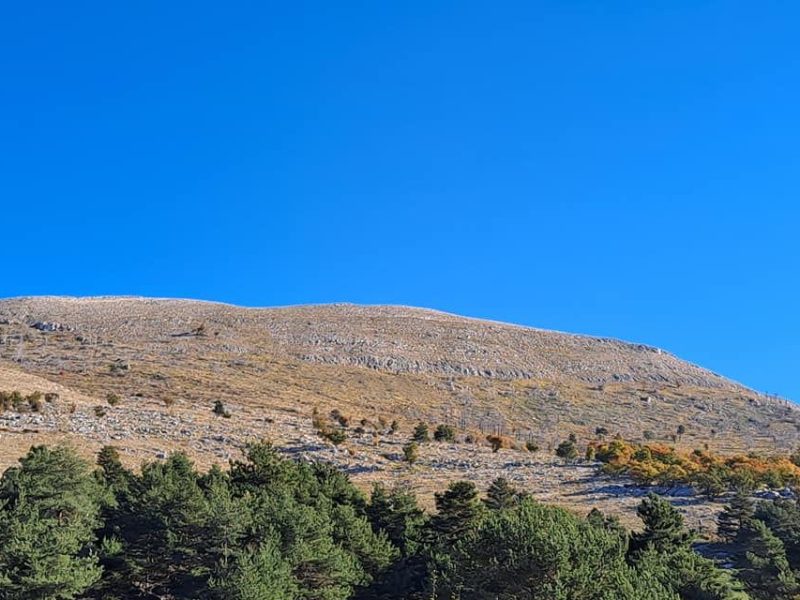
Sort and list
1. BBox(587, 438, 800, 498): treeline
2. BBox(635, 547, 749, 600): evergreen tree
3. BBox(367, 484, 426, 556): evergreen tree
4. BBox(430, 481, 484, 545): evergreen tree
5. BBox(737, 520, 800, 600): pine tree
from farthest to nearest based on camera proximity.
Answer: BBox(587, 438, 800, 498): treeline, BBox(367, 484, 426, 556): evergreen tree, BBox(430, 481, 484, 545): evergreen tree, BBox(737, 520, 800, 600): pine tree, BBox(635, 547, 749, 600): evergreen tree

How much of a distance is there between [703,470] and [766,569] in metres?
18.4

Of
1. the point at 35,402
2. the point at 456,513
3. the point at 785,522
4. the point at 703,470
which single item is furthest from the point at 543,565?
the point at 35,402

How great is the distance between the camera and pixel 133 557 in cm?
2284

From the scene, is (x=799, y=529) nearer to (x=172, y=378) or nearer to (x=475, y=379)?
(x=172, y=378)

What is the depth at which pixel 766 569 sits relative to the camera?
2552 centimetres

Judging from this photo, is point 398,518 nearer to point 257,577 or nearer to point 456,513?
point 456,513

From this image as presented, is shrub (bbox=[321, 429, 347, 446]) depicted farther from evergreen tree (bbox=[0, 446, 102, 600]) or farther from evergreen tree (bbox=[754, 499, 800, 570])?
evergreen tree (bbox=[754, 499, 800, 570])

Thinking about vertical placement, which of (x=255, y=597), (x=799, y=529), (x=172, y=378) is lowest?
(x=255, y=597)

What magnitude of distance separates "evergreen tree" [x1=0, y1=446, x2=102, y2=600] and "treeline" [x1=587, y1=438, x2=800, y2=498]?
102ft

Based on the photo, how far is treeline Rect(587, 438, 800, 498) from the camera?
40969 mm

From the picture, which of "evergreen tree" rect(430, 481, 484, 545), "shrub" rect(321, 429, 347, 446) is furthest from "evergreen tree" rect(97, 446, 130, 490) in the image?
"shrub" rect(321, 429, 347, 446)

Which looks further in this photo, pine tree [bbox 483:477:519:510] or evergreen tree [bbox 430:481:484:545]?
pine tree [bbox 483:477:519:510]

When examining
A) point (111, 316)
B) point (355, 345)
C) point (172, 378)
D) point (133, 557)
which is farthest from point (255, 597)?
point (111, 316)

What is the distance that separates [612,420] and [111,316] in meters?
73.0
